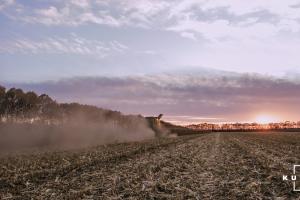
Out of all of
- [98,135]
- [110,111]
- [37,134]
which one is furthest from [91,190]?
[110,111]

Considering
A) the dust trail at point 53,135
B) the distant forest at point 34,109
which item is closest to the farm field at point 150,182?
the dust trail at point 53,135

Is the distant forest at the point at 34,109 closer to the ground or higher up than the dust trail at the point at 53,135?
higher up

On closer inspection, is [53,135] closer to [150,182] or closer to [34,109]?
[34,109]

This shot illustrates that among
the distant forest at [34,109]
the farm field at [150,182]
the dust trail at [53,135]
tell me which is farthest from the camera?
the distant forest at [34,109]

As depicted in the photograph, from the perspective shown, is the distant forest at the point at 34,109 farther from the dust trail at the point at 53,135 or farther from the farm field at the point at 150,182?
the farm field at the point at 150,182

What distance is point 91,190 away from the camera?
14.6 m

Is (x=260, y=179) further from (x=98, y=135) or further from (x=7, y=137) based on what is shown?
(x=98, y=135)

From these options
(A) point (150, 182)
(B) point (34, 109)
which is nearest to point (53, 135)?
(B) point (34, 109)

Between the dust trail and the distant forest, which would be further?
the distant forest

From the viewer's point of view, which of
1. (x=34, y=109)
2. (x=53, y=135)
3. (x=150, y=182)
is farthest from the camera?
(x=34, y=109)

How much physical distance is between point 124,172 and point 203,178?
4.19m

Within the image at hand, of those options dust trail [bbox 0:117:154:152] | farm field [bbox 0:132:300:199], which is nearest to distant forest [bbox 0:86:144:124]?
dust trail [bbox 0:117:154:152]

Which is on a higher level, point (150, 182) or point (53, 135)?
point (53, 135)

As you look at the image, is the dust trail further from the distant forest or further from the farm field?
the farm field
